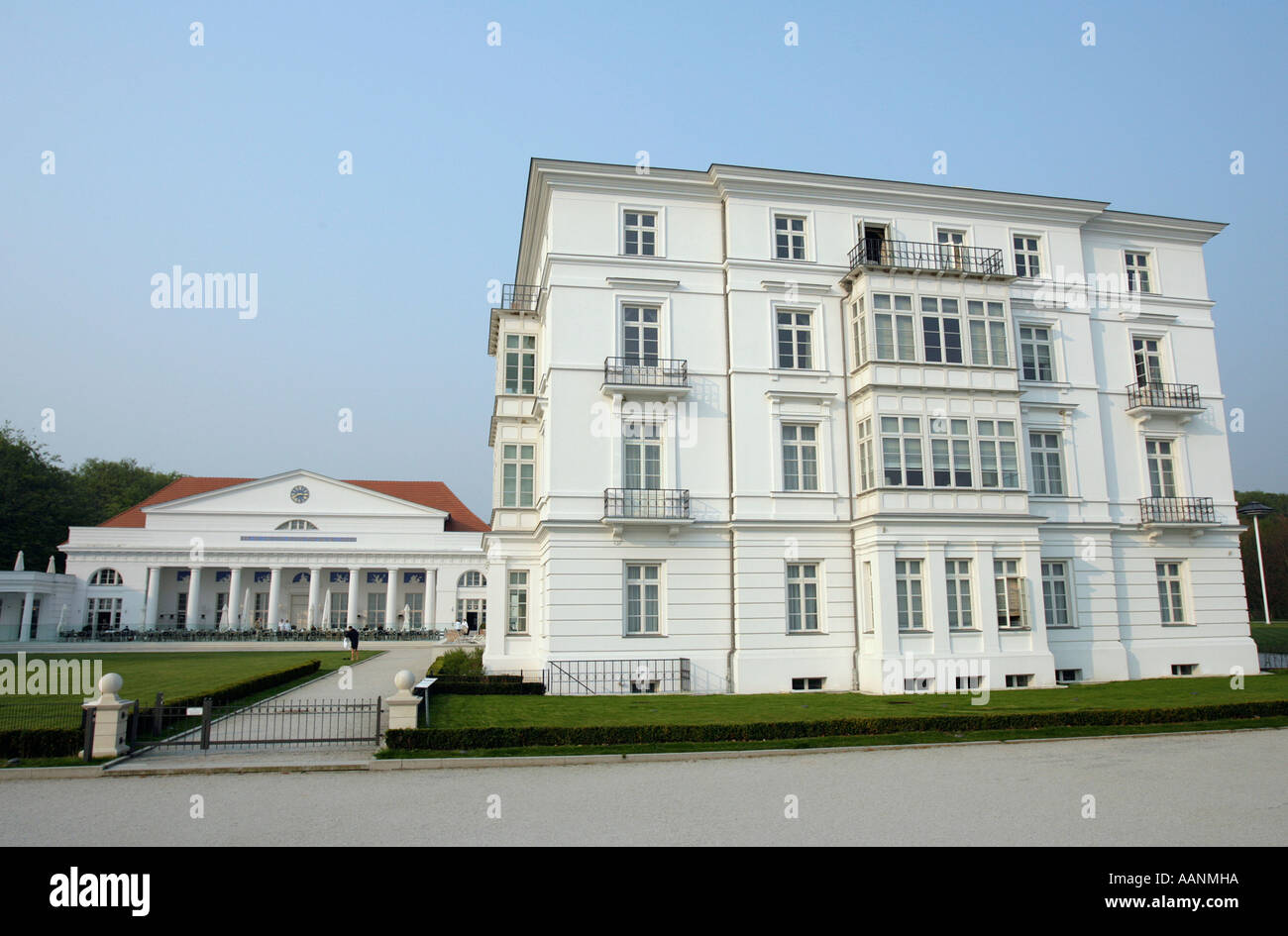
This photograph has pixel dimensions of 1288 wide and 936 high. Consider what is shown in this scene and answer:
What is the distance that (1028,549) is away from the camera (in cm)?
2548

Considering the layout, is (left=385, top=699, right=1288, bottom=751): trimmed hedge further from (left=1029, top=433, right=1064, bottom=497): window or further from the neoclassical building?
the neoclassical building

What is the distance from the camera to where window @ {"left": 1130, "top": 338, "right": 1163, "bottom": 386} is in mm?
29750

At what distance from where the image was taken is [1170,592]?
94.0 ft

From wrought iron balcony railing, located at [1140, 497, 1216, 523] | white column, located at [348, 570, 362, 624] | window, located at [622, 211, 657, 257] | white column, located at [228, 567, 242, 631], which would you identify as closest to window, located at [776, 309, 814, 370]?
window, located at [622, 211, 657, 257]

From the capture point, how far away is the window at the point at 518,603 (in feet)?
92.6

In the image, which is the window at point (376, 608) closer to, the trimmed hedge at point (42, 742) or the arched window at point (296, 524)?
the arched window at point (296, 524)

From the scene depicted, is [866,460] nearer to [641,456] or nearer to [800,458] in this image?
[800,458]

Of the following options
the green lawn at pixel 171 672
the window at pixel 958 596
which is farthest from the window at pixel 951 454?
the green lawn at pixel 171 672

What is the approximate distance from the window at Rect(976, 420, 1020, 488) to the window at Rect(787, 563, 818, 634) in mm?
5832

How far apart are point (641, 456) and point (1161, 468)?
59.5ft
